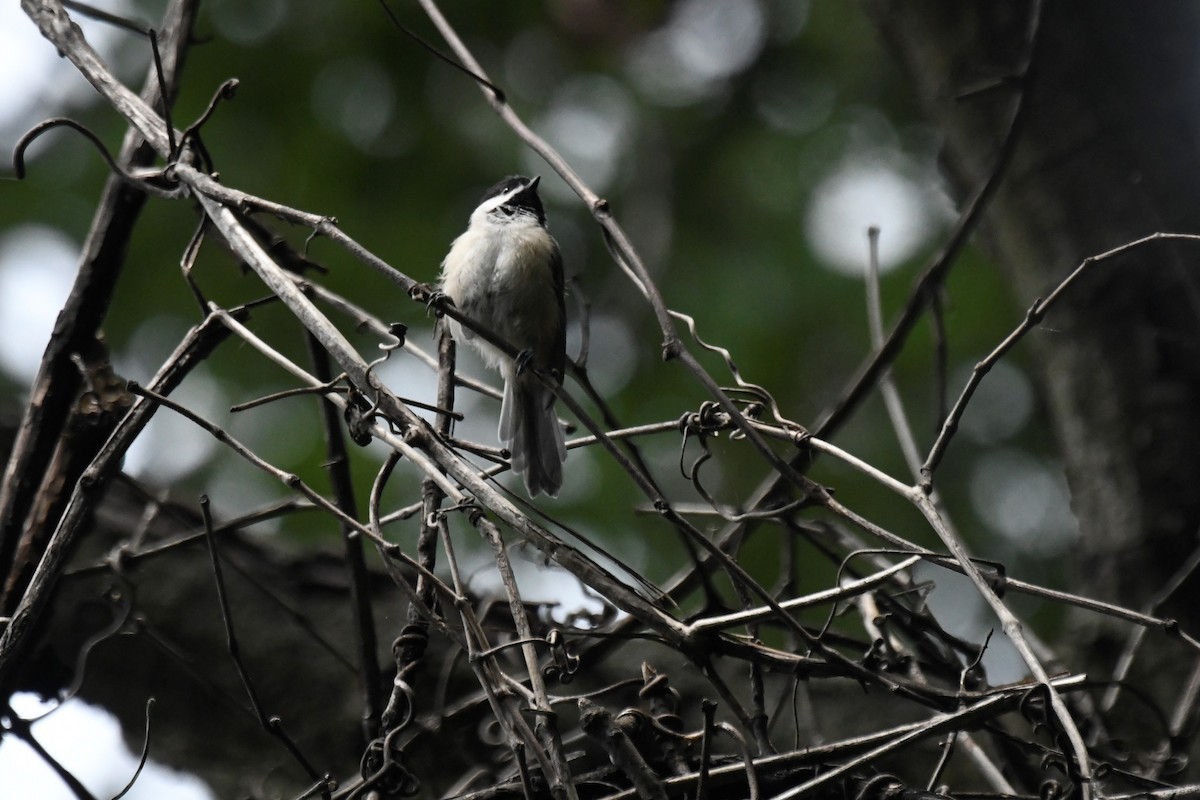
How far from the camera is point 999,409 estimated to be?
5730 mm

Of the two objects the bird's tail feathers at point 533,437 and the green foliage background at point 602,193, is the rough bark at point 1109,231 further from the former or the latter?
the bird's tail feathers at point 533,437

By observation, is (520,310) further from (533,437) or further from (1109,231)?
(1109,231)

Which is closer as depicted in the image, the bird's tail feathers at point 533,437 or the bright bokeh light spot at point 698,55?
the bird's tail feathers at point 533,437

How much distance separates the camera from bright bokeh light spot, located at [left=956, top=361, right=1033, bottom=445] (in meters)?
5.67

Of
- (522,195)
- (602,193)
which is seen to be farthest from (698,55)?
(522,195)

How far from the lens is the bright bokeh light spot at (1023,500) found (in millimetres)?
5410

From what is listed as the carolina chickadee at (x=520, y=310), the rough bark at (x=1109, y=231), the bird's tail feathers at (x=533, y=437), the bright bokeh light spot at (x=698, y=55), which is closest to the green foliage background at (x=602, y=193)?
the bright bokeh light spot at (x=698, y=55)

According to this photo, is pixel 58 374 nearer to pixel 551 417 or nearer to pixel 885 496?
pixel 551 417

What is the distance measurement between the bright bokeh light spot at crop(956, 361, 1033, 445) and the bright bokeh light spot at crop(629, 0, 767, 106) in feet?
7.01

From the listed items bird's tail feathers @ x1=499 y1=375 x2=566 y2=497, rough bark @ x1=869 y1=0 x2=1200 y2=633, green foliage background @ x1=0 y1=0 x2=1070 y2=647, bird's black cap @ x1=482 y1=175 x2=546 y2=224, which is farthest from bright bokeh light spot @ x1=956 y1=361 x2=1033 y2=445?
bird's tail feathers @ x1=499 y1=375 x2=566 y2=497

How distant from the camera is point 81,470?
2.25m

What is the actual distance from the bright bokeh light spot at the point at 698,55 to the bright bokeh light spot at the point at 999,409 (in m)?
2.14

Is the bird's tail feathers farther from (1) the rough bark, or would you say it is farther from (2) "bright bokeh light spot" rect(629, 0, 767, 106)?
(2) "bright bokeh light spot" rect(629, 0, 767, 106)

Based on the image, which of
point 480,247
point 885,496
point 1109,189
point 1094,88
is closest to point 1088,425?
point 1109,189
